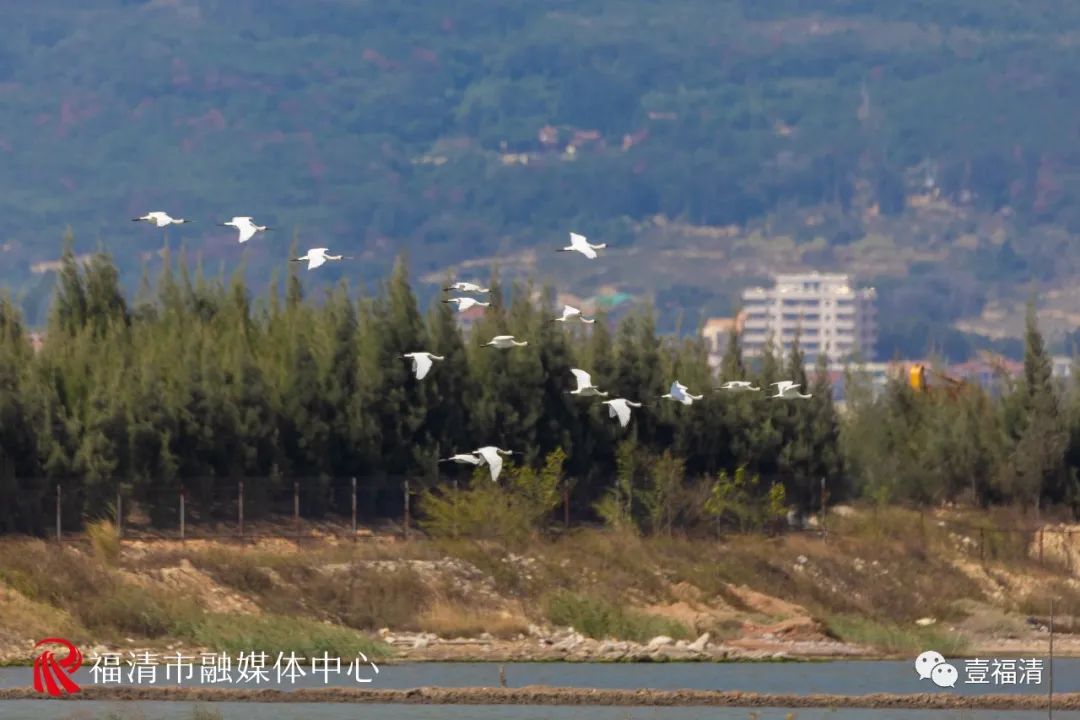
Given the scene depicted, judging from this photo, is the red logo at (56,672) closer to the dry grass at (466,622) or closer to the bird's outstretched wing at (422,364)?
the dry grass at (466,622)

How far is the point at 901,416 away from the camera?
219ft

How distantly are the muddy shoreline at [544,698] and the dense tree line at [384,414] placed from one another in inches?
598

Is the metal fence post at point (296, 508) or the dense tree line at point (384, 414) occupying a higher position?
the dense tree line at point (384, 414)

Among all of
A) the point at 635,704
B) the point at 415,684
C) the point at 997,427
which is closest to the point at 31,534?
the point at 415,684

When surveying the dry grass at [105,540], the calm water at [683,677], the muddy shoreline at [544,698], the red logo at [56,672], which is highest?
the dry grass at [105,540]

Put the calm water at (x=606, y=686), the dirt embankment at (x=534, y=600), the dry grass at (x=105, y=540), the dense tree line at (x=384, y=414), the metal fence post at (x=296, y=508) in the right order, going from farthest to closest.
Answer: the metal fence post at (x=296, y=508) < the dense tree line at (x=384, y=414) < the dry grass at (x=105, y=540) < the dirt embankment at (x=534, y=600) < the calm water at (x=606, y=686)

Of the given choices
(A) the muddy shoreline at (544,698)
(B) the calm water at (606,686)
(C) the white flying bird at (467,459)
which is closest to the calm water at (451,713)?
(B) the calm water at (606,686)

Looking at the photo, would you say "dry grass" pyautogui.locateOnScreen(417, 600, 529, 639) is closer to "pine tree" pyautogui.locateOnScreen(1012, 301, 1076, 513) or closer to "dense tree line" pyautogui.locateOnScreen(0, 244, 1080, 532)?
"dense tree line" pyautogui.locateOnScreen(0, 244, 1080, 532)

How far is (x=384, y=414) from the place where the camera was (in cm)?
5597

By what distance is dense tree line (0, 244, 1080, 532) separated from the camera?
2051 inches

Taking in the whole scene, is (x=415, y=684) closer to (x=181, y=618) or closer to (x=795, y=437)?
(x=181, y=618)

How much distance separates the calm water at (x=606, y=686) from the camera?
3394cm

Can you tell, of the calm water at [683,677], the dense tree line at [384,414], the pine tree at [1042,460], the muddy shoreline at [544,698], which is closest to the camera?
the muddy shoreline at [544,698]

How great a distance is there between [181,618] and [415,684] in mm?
6845
